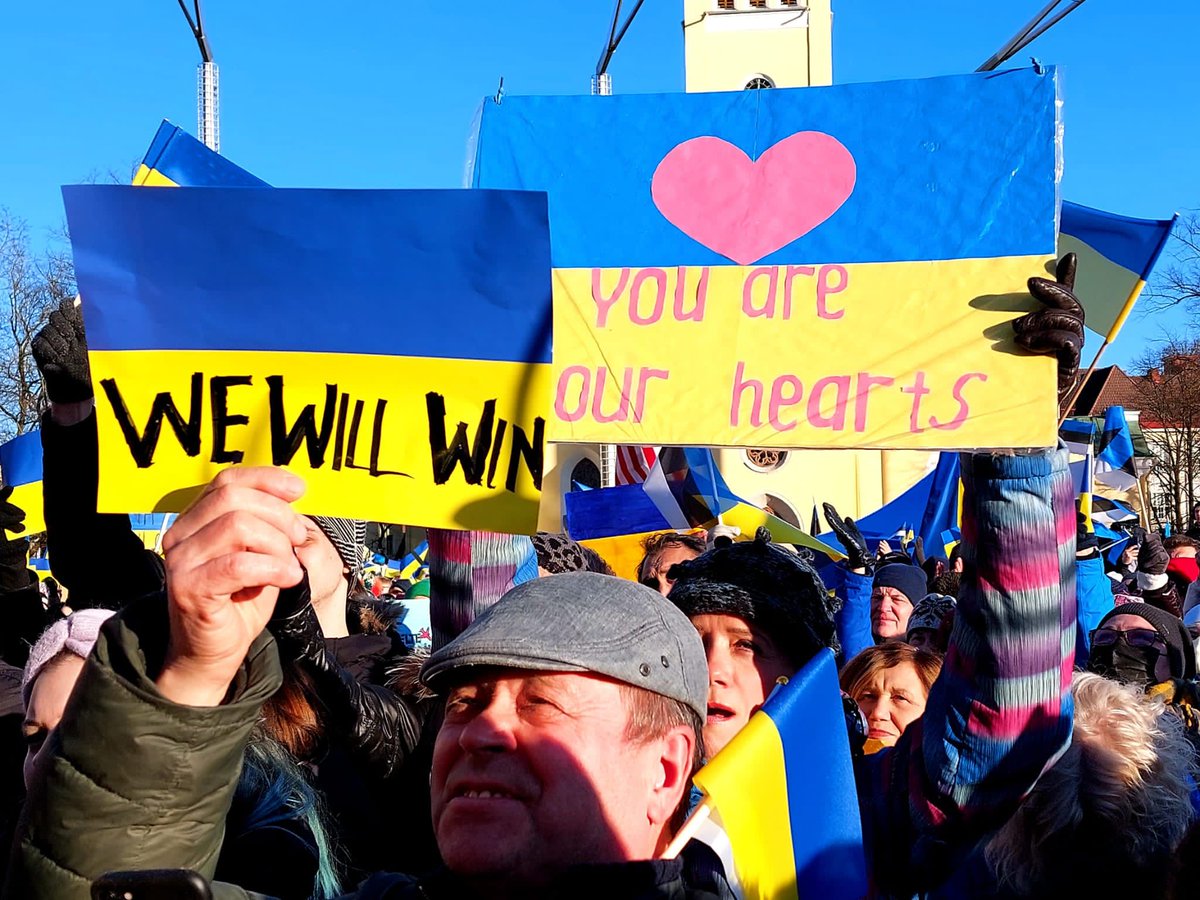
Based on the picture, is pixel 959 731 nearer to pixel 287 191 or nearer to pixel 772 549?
pixel 772 549

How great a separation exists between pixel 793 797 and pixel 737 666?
0.51 m

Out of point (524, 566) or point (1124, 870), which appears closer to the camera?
point (1124, 870)

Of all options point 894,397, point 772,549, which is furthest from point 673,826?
point 894,397

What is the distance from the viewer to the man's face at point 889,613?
609cm

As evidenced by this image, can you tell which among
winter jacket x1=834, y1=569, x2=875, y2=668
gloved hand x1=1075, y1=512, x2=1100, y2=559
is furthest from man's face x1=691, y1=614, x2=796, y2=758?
gloved hand x1=1075, y1=512, x2=1100, y2=559

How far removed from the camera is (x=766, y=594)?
8.82ft

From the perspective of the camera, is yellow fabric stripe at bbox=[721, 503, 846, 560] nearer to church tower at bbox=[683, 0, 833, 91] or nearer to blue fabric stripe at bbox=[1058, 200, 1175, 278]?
blue fabric stripe at bbox=[1058, 200, 1175, 278]

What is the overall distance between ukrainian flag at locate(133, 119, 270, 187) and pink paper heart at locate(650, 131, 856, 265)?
1.03 metres

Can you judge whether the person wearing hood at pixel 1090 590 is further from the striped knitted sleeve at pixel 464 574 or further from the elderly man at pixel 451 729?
the elderly man at pixel 451 729

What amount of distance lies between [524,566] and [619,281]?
0.75 m

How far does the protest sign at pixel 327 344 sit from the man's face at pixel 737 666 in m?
0.76

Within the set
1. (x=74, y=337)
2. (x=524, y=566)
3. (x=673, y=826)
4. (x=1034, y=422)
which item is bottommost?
(x=673, y=826)

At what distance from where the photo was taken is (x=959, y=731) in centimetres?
223

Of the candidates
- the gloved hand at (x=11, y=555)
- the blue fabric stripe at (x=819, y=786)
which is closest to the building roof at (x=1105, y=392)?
the blue fabric stripe at (x=819, y=786)
